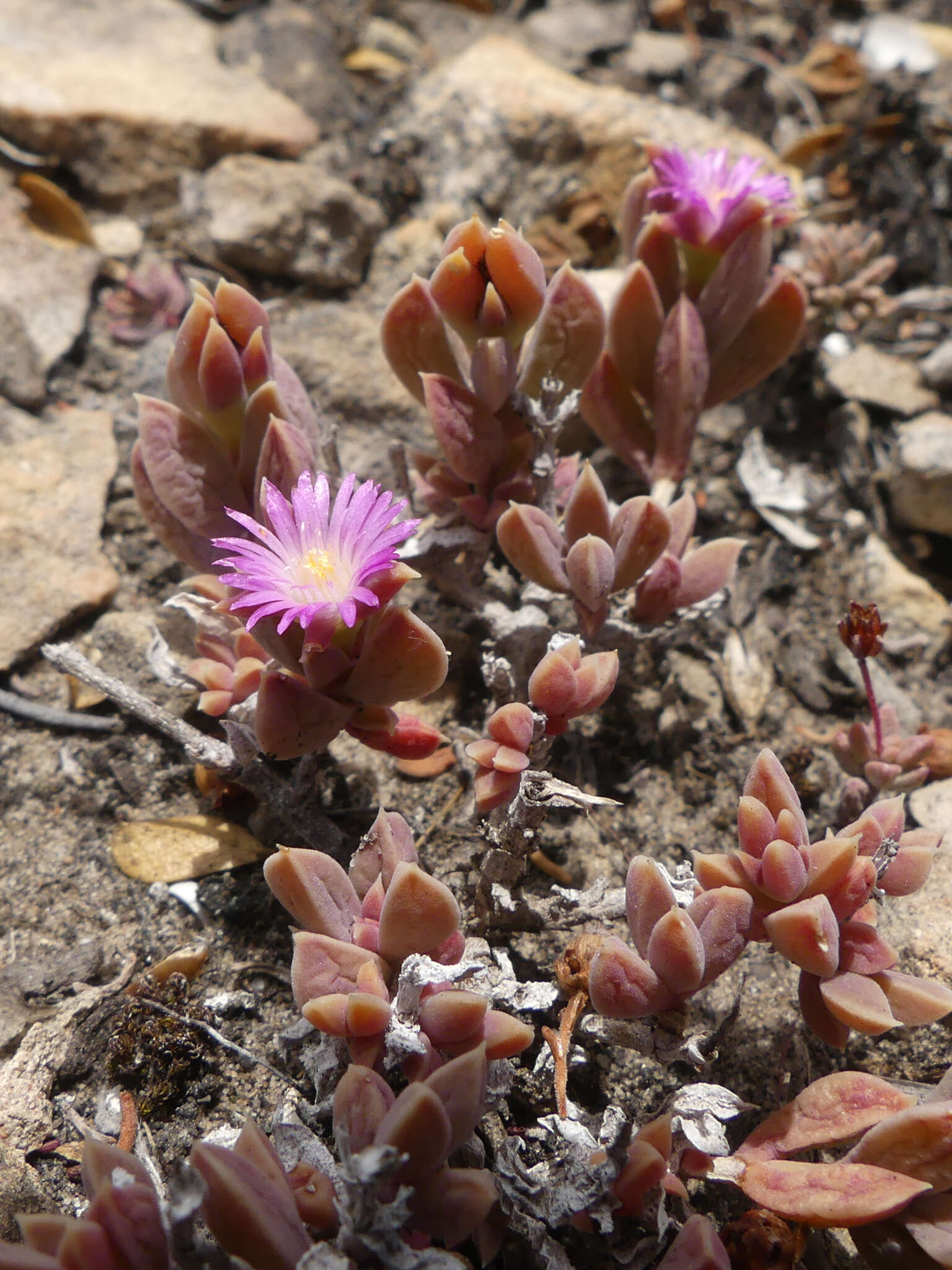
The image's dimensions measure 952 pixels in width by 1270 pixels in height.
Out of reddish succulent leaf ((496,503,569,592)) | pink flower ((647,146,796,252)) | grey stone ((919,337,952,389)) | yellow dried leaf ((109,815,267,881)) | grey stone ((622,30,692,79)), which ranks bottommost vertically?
yellow dried leaf ((109,815,267,881))

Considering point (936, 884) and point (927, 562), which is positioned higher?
point (927, 562)

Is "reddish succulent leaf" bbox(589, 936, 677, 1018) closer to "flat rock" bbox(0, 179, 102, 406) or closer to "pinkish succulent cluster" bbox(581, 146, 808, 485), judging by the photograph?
"pinkish succulent cluster" bbox(581, 146, 808, 485)

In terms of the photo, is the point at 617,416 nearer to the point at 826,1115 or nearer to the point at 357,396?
the point at 357,396

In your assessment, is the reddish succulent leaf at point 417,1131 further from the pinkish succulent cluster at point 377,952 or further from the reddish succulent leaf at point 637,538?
the reddish succulent leaf at point 637,538

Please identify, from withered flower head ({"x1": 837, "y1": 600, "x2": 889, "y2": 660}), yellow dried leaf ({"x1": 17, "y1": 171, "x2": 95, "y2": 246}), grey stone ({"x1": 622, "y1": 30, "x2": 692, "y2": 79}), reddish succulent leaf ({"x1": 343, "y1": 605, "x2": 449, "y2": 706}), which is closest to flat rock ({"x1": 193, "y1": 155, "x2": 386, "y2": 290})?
yellow dried leaf ({"x1": 17, "y1": 171, "x2": 95, "y2": 246})

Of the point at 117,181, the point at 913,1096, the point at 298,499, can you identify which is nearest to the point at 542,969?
the point at 913,1096

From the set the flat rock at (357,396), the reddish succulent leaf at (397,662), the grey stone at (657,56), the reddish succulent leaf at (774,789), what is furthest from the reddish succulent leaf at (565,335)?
the grey stone at (657,56)

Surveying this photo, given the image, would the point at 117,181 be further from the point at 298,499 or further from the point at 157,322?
the point at 298,499

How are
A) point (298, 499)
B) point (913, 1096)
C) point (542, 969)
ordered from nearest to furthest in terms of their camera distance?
point (913, 1096) → point (298, 499) → point (542, 969)
